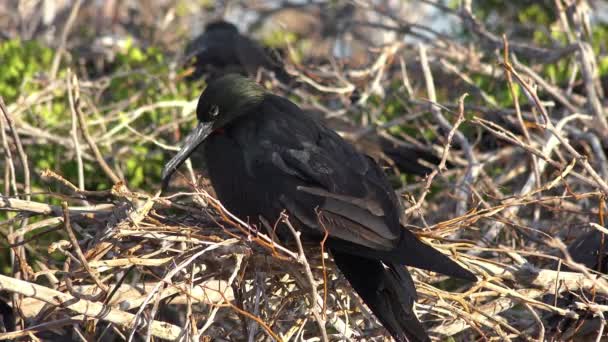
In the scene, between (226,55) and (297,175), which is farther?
(226,55)

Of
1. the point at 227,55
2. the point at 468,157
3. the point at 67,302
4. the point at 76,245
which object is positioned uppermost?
the point at 76,245

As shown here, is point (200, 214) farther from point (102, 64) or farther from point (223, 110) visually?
point (102, 64)

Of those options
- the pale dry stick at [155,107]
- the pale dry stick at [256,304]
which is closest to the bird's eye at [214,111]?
the pale dry stick at [155,107]

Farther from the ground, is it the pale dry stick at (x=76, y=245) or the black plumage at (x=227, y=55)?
the pale dry stick at (x=76, y=245)

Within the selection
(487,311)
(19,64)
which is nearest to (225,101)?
(487,311)

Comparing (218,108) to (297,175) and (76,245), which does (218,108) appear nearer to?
(297,175)

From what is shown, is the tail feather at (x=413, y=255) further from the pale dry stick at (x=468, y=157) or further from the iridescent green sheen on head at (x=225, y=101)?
the pale dry stick at (x=468, y=157)
